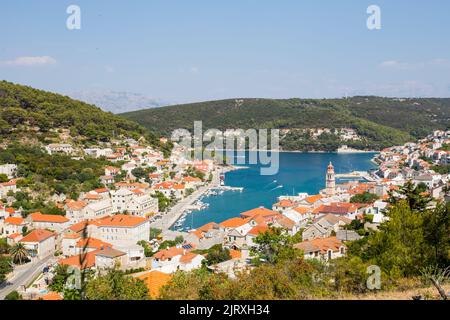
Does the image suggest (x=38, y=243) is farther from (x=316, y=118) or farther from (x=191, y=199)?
(x=316, y=118)

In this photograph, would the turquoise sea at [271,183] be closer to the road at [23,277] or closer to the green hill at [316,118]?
the green hill at [316,118]

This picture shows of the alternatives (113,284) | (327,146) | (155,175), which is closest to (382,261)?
(113,284)

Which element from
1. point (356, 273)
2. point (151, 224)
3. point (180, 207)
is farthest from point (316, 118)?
point (356, 273)

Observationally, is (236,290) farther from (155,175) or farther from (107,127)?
(107,127)

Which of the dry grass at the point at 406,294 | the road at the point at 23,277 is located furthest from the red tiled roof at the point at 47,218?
the dry grass at the point at 406,294

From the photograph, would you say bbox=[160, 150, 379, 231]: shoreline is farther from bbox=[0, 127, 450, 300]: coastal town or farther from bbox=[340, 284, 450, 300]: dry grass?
bbox=[340, 284, 450, 300]: dry grass

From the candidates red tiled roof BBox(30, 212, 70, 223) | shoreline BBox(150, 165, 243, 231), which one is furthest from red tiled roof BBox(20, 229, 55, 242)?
shoreline BBox(150, 165, 243, 231)

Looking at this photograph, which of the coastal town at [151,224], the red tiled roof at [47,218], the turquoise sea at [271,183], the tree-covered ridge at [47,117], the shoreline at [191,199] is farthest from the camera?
the tree-covered ridge at [47,117]
